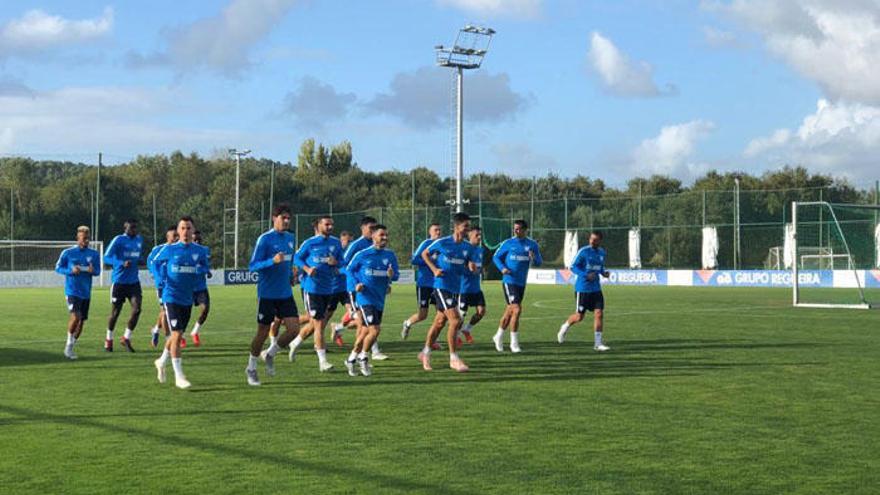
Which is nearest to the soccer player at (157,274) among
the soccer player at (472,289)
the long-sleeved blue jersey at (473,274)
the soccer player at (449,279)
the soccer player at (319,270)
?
the soccer player at (319,270)

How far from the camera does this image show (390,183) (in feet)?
323

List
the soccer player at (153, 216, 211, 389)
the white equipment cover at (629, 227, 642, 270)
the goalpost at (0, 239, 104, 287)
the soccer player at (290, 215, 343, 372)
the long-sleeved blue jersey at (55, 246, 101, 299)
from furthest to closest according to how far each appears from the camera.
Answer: the goalpost at (0, 239, 104, 287)
the white equipment cover at (629, 227, 642, 270)
the long-sleeved blue jersey at (55, 246, 101, 299)
the soccer player at (290, 215, 343, 372)
the soccer player at (153, 216, 211, 389)

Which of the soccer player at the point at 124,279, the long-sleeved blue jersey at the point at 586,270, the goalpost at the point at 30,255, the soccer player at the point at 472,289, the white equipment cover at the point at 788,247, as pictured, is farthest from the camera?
the goalpost at the point at 30,255

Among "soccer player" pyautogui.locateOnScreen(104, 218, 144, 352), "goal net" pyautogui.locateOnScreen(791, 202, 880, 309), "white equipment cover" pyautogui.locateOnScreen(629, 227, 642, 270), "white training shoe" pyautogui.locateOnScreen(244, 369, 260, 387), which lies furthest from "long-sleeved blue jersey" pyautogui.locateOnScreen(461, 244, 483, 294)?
"white equipment cover" pyautogui.locateOnScreen(629, 227, 642, 270)

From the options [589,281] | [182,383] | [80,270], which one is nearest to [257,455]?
[182,383]

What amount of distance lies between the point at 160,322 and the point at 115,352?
1.13m

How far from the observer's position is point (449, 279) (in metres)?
14.9

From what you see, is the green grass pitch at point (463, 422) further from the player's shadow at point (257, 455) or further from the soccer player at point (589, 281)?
the soccer player at point (589, 281)

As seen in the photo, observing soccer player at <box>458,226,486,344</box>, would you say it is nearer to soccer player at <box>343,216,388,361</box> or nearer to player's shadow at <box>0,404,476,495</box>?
soccer player at <box>343,216,388,361</box>

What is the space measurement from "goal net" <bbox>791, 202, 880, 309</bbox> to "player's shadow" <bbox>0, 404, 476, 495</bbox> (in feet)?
102

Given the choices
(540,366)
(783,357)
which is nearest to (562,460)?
(540,366)

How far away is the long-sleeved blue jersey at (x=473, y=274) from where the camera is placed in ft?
50.3

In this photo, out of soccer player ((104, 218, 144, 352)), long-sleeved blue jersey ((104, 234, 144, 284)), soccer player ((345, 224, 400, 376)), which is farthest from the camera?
long-sleeved blue jersey ((104, 234, 144, 284))

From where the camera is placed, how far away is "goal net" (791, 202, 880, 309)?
1630 inches
